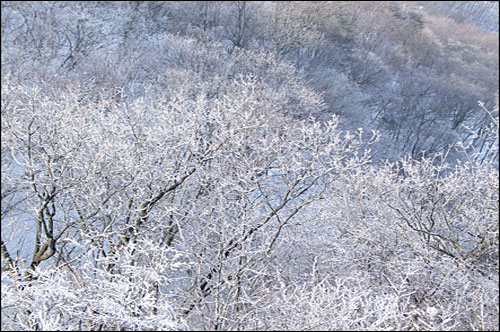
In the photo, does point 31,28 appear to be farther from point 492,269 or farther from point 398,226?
point 492,269

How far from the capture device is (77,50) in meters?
18.4

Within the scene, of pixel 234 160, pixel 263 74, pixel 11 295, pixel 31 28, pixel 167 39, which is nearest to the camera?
pixel 11 295

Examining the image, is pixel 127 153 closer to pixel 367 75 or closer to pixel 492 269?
pixel 492 269

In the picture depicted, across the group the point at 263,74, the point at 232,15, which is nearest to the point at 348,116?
the point at 263,74

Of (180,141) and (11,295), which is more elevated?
(180,141)

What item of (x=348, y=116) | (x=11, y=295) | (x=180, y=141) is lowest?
(x=348, y=116)

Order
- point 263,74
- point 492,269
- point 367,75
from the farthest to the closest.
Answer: point 367,75 → point 263,74 → point 492,269

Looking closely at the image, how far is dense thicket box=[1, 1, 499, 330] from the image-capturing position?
19.5 ft

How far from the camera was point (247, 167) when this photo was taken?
824cm

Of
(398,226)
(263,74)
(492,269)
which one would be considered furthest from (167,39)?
(492,269)

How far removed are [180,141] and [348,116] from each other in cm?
1331

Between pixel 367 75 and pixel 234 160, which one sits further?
pixel 367 75

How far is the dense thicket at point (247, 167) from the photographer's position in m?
5.93

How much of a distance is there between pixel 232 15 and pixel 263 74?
25.1 ft
